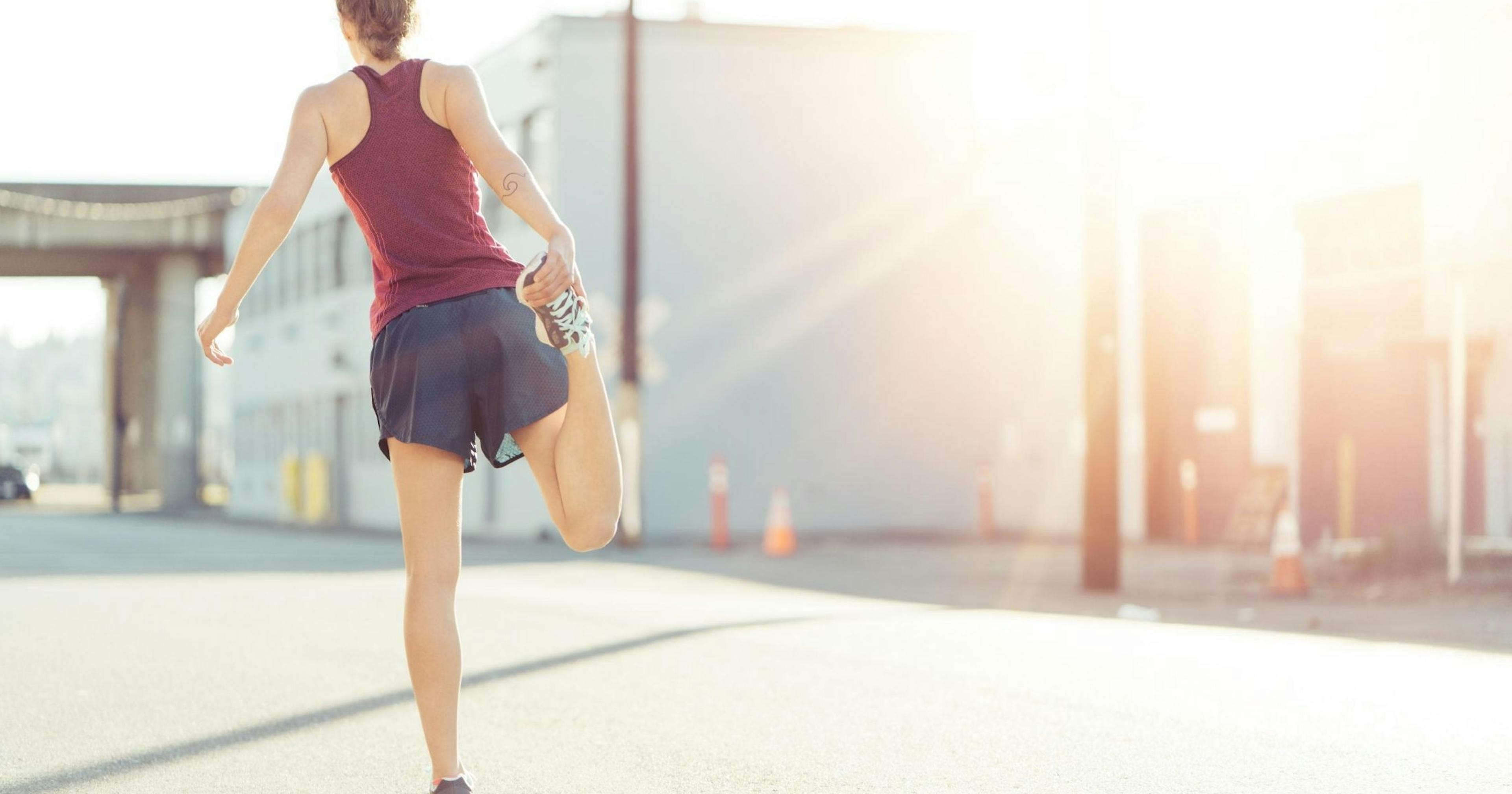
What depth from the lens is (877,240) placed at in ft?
87.7

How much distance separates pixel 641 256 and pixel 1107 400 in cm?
1284

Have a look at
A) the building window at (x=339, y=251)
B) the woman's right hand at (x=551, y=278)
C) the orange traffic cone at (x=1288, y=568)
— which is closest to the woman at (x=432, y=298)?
the woman's right hand at (x=551, y=278)

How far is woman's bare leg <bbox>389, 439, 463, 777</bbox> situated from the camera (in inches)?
167

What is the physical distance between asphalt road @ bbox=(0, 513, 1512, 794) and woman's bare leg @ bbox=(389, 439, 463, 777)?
806 millimetres

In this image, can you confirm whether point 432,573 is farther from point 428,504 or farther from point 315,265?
point 315,265

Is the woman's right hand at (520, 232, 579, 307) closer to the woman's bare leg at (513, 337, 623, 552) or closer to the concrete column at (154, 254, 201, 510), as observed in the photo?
the woman's bare leg at (513, 337, 623, 552)

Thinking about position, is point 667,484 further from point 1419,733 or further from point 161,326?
point 161,326

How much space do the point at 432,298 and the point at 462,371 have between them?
18 centimetres

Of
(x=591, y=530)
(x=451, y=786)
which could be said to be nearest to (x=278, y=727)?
(x=451, y=786)

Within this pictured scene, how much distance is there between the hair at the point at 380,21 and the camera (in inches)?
169

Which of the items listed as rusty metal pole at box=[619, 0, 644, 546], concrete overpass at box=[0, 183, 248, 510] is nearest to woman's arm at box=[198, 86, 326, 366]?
rusty metal pole at box=[619, 0, 644, 546]

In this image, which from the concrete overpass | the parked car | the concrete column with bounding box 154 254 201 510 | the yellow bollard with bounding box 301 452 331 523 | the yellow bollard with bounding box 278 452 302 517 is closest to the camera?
the yellow bollard with bounding box 301 452 331 523

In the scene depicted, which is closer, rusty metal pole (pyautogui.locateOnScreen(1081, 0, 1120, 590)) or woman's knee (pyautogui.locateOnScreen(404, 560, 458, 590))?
woman's knee (pyautogui.locateOnScreen(404, 560, 458, 590))

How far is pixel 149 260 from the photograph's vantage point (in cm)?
5466
